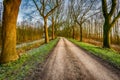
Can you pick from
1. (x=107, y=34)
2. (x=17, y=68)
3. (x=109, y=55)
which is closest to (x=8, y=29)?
(x=17, y=68)

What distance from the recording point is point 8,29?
11.2 meters

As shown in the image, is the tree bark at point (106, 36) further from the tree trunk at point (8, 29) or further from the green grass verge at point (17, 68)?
the tree trunk at point (8, 29)

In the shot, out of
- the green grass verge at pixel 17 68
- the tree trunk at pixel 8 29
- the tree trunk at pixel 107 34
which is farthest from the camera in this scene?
the tree trunk at pixel 107 34

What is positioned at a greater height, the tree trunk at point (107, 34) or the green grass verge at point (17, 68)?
the tree trunk at point (107, 34)

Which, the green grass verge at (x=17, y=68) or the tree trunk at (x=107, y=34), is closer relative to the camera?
the green grass verge at (x=17, y=68)

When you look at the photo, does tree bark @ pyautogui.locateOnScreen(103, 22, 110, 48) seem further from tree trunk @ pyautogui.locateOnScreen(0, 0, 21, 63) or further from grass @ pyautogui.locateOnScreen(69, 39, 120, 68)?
tree trunk @ pyautogui.locateOnScreen(0, 0, 21, 63)

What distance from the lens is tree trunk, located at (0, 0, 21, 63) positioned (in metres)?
11.1

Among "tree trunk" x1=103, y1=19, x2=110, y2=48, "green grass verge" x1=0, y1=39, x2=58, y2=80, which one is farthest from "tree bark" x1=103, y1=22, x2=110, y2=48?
"green grass verge" x1=0, y1=39, x2=58, y2=80

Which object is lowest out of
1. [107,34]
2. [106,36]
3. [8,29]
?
[106,36]

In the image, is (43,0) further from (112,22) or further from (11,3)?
(11,3)

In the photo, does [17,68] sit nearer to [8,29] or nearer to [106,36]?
[8,29]

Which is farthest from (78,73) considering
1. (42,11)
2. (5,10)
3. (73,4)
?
(73,4)

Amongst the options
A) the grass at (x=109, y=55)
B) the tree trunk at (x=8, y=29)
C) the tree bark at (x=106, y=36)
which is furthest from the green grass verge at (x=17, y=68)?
the tree bark at (x=106, y=36)

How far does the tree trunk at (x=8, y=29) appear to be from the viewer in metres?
11.1
